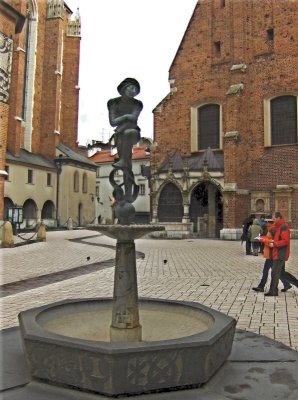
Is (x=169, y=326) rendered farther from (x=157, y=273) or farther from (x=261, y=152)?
(x=261, y=152)

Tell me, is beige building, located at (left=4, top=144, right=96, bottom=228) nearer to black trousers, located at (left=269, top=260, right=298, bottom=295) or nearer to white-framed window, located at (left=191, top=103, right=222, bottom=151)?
white-framed window, located at (left=191, top=103, right=222, bottom=151)

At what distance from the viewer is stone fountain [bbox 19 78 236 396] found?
2912 millimetres

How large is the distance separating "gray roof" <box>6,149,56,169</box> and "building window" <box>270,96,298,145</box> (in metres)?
20.9

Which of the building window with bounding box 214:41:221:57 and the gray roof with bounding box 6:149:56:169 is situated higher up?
the building window with bounding box 214:41:221:57

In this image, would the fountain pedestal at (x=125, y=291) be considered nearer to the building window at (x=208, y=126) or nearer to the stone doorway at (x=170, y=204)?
the stone doorway at (x=170, y=204)

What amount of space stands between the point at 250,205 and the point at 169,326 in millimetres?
21135

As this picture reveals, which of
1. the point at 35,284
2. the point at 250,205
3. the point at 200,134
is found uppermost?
the point at 200,134

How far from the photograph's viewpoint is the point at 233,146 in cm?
2389

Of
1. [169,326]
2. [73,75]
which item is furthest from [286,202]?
[73,75]

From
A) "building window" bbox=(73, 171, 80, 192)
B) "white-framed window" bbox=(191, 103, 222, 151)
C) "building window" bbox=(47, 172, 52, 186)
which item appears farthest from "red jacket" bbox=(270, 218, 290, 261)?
"building window" bbox=(73, 171, 80, 192)

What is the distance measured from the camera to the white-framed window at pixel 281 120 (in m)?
24.1

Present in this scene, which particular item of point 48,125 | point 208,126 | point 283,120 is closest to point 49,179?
point 48,125

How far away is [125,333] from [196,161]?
22812 millimetres

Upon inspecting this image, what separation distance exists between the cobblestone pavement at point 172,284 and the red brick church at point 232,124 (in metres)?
10.6
